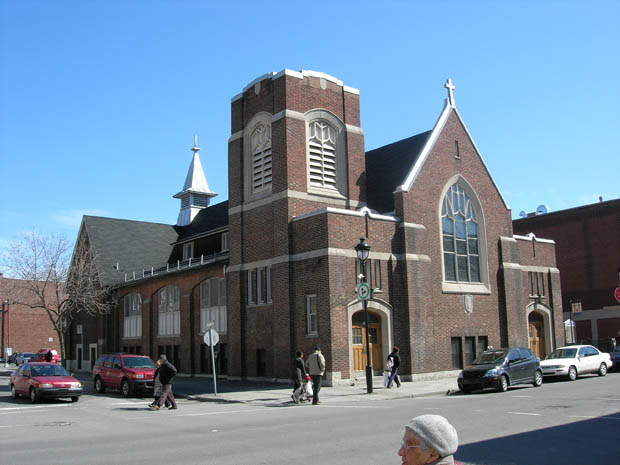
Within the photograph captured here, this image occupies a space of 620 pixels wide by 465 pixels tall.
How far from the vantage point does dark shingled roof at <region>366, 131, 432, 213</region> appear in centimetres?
3002

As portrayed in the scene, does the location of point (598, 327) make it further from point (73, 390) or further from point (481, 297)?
point (73, 390)

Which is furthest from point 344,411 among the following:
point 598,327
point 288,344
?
point 598,327

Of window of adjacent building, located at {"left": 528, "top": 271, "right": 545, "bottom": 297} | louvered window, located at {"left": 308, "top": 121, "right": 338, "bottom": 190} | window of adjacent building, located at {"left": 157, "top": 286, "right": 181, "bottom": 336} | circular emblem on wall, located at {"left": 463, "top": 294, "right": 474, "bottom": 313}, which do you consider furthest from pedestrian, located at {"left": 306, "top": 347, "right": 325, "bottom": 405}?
window of adjacent building, located at {"left": 157, "top": 286, "right": 181, "bottom": 336}

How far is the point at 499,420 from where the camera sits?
12.8 m

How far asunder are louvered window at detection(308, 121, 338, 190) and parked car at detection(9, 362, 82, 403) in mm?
12954

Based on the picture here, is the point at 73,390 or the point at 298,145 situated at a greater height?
the point at 298,145

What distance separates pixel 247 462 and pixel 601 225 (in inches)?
1907

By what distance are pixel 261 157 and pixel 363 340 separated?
32.3 feet

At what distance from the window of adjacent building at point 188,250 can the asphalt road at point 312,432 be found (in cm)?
2435

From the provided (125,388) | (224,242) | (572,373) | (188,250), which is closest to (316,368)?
(125,388)

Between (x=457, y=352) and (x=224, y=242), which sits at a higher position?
(x=224, y=242)

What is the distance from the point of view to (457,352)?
2895cm

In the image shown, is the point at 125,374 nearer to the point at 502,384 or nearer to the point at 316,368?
the point at 316,368

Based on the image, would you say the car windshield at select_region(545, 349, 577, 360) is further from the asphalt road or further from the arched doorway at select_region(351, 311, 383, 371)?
the arched doorway at select_region(351, 311, 383, 371)
